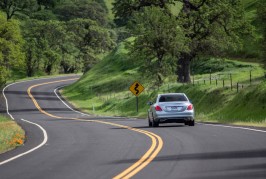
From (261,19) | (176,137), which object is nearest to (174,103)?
(176,137)

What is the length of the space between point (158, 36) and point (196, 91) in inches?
376

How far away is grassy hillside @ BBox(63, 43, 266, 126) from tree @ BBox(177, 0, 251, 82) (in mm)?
3177

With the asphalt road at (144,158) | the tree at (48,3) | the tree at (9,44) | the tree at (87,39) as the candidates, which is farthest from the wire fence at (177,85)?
the tree at (48,3)

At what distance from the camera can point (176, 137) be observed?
2159 centimetres

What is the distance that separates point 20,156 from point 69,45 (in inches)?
4339

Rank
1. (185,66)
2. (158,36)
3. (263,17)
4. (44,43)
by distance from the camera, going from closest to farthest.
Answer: (263,17) → (158,36) → (185,66) → (44,43)

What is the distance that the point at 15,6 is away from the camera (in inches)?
5581

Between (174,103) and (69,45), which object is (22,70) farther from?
(174,103)

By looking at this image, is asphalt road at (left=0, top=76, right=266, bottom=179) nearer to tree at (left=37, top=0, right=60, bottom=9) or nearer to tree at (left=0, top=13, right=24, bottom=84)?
tree at (left=0, top=13, right=24, bottom=84)

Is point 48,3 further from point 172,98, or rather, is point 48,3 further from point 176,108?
point 176,108

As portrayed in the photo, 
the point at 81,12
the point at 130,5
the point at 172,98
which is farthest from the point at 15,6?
the point at 172,98

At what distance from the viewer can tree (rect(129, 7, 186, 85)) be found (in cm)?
5809

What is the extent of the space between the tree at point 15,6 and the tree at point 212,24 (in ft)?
275

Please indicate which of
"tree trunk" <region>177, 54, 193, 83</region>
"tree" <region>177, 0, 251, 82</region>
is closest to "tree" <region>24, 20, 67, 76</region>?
"tree trunk" <region>177, 54, 193, 83</region>
